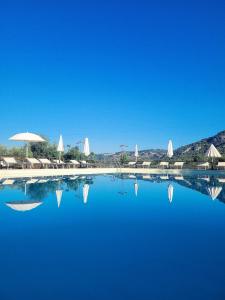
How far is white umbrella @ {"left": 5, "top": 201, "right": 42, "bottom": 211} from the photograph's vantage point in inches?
336

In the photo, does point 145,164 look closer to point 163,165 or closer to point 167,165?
point 163,165

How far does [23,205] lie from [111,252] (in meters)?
4.87

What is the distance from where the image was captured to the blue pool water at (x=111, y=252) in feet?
11.3

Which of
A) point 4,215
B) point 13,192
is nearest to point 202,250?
point 4,215

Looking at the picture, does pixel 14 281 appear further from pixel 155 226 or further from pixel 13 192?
pixel 13 192

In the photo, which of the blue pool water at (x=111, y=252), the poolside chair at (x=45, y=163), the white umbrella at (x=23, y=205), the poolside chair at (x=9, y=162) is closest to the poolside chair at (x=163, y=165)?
the poolside chair at (x=45, y=163)

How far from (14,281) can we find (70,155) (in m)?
28.3

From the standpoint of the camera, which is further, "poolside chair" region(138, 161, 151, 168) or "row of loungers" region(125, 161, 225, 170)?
"poolside chair" region(138, 161, 151, 168)

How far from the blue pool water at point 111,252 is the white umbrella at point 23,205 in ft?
0.08

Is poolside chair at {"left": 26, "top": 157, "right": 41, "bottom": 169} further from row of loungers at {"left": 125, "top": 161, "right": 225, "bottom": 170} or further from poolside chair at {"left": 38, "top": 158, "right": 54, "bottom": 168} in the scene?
row of loungers at {"left": 125, "top": 161, "right": 225, "bottom": 170}

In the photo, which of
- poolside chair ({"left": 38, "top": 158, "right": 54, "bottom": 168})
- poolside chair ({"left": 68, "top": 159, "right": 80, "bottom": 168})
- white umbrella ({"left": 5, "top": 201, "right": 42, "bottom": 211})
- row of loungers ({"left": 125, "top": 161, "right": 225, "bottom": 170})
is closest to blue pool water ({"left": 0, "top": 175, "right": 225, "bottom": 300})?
white umbrella ({"left": 5, "top": 201, "right": 42, "bottom": 211})

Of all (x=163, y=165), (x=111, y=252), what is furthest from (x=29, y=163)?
(x=111, y=252)

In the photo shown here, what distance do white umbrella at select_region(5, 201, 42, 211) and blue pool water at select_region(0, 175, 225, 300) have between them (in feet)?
0.08

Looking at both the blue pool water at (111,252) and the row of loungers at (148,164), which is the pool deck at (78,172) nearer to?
the row of loungers at (148,164)
